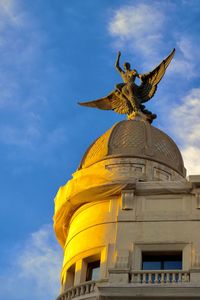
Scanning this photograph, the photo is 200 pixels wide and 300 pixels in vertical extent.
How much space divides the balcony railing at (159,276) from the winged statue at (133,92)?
37.7 feet

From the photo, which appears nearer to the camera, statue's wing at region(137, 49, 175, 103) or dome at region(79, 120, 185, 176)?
dome at region(79, 120, 185, 176)

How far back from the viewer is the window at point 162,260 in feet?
89.7

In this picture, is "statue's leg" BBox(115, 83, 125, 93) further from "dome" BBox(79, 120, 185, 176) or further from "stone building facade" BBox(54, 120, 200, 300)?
"stone building facade" BBox(54, 120, 200, 300)

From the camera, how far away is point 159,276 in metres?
26.1

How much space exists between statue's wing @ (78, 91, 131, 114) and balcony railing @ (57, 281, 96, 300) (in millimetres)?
12136

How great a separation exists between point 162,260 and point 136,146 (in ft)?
21.8

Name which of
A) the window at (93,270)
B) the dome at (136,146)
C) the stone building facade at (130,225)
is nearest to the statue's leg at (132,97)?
the dome at (136,146)

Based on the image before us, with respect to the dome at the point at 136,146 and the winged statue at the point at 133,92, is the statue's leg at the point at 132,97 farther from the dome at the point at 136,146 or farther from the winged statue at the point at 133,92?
→ the dome at the point at 136,146

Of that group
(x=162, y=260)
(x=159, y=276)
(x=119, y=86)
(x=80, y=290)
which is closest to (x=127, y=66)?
(x=119, y=86)

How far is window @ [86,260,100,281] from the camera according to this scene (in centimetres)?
2823

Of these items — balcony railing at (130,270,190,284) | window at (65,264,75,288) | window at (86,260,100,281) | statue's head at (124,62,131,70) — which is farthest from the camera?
statue's head at (124,62,131,70)

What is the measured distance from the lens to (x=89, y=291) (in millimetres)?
26938

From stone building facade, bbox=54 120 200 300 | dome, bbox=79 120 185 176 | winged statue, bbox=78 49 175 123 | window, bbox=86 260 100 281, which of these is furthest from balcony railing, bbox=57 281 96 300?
winged statue, bbox=78 49 175 123

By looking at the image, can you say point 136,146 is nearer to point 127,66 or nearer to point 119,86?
point 119,86
